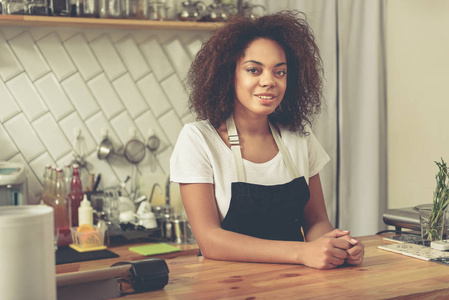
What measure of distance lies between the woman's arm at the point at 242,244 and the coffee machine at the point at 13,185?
1.19 metres

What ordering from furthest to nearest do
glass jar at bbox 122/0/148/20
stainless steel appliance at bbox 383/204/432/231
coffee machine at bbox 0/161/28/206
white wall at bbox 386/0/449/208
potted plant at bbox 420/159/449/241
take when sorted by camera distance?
white wall at bbox 386/0/449/208 → glass jar at bbox 122/0/148/20 → coffee machine at bbox 0/161/28/206 → stainless steel appliance at bbox 383/204/432/231 → potted plant at bbox 420/159/449/241

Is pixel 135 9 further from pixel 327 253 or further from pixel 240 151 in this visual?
pixel 327 253

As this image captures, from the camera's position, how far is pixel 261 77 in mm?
1958

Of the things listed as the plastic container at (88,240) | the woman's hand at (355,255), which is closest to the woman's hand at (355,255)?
the woman's hand at (355,255)

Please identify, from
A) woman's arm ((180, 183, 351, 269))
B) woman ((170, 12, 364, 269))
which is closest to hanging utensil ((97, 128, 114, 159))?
woman ((170, 12, 364, 269))

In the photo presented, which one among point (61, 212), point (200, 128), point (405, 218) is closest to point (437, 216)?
point (405, 218)

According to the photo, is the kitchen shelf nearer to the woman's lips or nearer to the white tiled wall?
the white tiled wall

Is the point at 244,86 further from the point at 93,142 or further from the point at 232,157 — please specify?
the point at 93,142

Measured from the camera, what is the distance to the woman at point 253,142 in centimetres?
188

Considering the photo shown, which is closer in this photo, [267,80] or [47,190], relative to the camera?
[267,80]

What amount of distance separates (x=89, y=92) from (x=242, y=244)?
192 cm

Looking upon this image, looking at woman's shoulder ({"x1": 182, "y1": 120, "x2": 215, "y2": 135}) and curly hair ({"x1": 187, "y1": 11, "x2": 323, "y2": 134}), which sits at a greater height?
curly hair ({"x1": 187, "y1": 11, "x2": 323, "y2": 134})

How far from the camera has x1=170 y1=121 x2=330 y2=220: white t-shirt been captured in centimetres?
187

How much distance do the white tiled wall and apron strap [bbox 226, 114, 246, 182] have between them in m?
1.42
